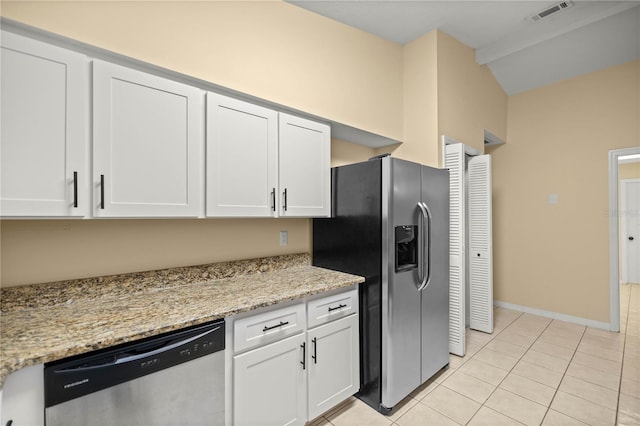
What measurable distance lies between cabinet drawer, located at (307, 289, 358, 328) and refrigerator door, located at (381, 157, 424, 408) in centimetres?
22

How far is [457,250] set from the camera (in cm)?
284


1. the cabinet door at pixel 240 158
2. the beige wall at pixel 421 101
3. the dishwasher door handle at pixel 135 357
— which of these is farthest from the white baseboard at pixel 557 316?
the dishwasher door handle at pixel 135 357

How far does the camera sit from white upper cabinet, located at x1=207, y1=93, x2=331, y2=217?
1.69 meters

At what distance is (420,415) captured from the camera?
1992 mm

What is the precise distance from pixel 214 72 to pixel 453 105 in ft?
7.89

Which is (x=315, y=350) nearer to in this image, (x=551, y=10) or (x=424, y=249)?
(x=424, y=249)

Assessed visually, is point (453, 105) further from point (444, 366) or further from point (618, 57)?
point (444, 366)

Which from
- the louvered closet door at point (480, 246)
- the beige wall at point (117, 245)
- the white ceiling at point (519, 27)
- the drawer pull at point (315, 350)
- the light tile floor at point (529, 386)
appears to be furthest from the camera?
the louvered closet door at point (480, 246)

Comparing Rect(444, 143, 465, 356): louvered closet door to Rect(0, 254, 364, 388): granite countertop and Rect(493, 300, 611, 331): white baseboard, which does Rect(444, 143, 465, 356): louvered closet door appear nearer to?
Rect(0, 254, 364, 388): granite countertop

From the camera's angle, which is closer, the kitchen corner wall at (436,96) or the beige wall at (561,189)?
the kitchen corner wall at (436,96)

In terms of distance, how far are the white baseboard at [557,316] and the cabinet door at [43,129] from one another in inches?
196

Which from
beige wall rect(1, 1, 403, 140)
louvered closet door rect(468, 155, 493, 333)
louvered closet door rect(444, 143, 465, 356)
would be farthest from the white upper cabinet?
louvered closet door rect(468, 155, 493, 333)

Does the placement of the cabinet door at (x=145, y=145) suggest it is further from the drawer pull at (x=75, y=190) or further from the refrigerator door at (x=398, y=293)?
the refrigerator door at (x=398, y=293)

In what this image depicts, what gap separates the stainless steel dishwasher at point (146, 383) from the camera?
102 centimetres
